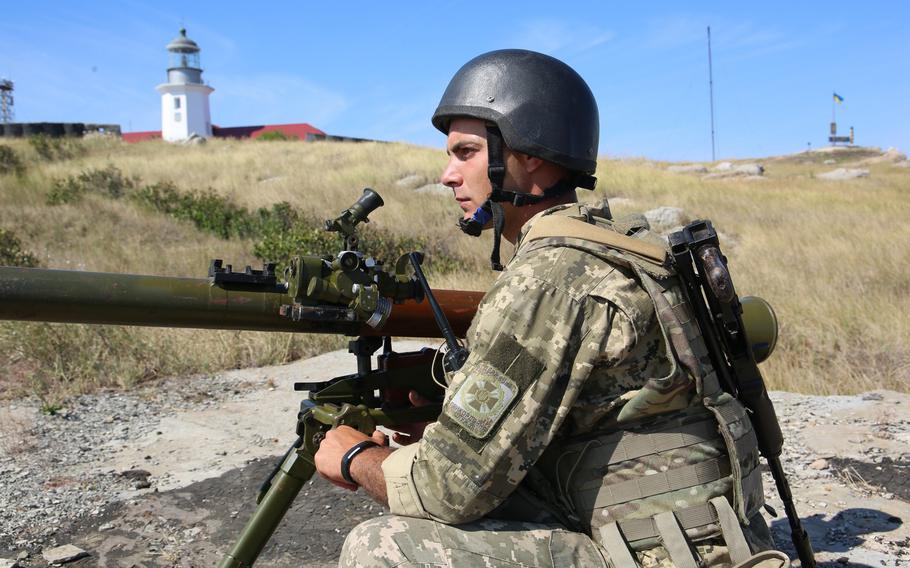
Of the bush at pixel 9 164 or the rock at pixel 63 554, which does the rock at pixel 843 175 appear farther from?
the rock at pixel 63 554

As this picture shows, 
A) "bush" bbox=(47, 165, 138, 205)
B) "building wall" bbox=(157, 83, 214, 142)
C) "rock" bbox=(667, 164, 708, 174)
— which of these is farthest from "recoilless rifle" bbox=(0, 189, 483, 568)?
"building wall" bbox=(157, 83, 214, 142)

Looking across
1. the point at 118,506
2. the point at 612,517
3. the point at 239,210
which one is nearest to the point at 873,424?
the point at 612,517

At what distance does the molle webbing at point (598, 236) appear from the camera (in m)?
2.08

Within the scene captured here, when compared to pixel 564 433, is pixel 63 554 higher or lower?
lower

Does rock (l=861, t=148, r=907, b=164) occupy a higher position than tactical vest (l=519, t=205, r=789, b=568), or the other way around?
rock (l=861, t=148, r=907, b=164)

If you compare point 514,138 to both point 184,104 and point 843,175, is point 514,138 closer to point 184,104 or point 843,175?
point 843,175

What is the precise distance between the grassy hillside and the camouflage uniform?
14.3ft

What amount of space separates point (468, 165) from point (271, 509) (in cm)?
123

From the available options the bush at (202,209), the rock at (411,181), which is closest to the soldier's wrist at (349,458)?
the bush at (202,209)

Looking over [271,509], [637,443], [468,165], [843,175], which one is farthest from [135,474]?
[843,175]

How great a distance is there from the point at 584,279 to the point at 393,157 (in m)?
22.7

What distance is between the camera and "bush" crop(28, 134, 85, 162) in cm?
2441

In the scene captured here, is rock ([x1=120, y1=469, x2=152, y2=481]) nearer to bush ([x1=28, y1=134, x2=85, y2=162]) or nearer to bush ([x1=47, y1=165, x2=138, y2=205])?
bush ([x1=47, y1=165, x2=138, y2=205])

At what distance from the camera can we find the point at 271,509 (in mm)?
2566
